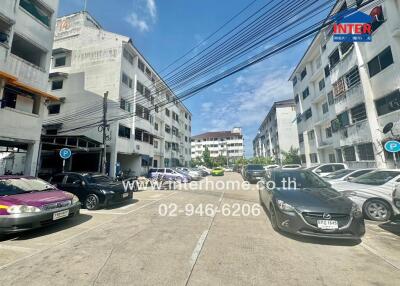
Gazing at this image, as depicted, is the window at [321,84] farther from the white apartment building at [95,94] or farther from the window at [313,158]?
the white apartment building at [95,94]

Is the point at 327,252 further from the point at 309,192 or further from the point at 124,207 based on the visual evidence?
the point at 124,207

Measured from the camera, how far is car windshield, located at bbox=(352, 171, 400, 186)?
266 inches

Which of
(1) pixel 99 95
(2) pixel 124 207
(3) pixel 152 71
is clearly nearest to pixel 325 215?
(2) pixel 124 207

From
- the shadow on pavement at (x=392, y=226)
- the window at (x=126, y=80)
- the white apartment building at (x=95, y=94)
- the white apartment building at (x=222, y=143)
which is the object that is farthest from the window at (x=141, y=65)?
the white apartment building at (x=222, y=143)

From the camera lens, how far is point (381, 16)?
13.5m

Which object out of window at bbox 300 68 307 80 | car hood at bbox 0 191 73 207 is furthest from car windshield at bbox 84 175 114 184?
window at bbox 300 68 307 80

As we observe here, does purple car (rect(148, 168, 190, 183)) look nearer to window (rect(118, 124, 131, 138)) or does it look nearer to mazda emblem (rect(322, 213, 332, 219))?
window (rect(118, 124, 131, 138))

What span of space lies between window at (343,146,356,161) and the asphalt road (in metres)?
13.9

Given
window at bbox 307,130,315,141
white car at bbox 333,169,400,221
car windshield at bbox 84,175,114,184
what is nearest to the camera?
white car at bbox 333,169,400,221

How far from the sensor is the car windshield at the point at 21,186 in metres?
5.42

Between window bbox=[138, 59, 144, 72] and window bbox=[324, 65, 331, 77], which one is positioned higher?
window bbox=[138, 59, 144, 72]

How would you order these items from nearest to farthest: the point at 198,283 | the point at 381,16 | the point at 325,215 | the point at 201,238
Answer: the point at 198,283 → the point at 325,215 → the point at 201,238 → the point at 381,16

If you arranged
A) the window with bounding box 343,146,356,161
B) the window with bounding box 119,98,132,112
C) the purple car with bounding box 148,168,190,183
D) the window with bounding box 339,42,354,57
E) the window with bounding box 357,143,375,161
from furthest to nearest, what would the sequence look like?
the window with bounding box 119,98,132,112 → the purple car with bounding box 148,168,190,183 → the window with bounding box 343,146,356,161 → the window with bounding box 339,42,354,57 → the window with bounding box 357,143,375,161

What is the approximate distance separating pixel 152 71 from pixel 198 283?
30308 mm
